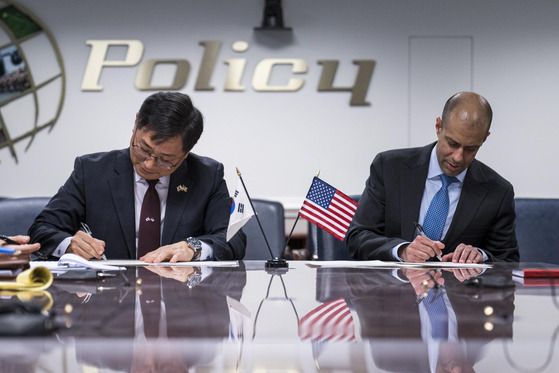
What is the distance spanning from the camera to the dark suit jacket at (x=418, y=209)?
3.05 meters

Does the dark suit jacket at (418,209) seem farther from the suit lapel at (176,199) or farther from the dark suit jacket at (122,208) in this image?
the suit lapel at (176,199)

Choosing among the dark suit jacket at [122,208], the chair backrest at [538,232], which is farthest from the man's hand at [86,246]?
the chair backrest at [538,232]

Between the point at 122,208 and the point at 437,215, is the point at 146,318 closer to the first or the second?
the point at 122,208

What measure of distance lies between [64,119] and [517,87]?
12.7ft

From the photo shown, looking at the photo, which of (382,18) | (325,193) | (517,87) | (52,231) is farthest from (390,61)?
(52,231)

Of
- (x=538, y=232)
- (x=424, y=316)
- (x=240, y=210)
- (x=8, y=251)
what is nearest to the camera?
(x=424, y=316)

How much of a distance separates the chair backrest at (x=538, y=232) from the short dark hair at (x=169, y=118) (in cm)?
174

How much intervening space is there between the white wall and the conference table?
145 inches

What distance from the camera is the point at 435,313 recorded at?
1.38 m

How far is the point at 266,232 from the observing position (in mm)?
3246

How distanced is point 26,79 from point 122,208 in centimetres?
312

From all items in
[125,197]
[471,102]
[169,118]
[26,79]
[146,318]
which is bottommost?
[146,318]

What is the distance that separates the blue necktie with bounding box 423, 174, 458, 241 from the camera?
3.06m

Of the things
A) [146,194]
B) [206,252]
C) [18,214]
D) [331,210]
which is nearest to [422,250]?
[331,210]
